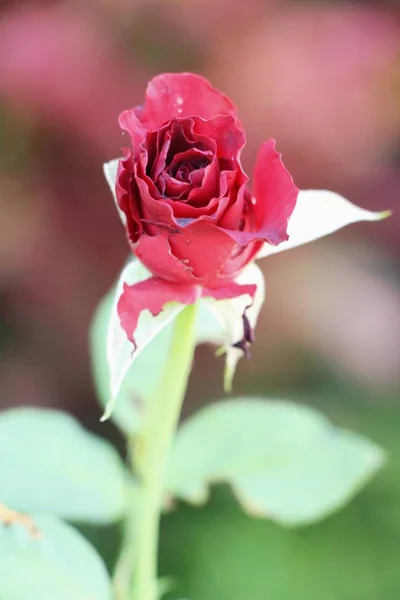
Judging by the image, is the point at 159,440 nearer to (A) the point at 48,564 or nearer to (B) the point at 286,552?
(A) the point at 48,564

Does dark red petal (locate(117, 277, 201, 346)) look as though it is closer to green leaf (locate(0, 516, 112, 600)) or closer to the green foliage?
green leaf (locate(0, 516, 112, 600))

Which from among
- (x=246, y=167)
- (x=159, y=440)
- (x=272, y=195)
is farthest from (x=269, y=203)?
(x=246, y=167)

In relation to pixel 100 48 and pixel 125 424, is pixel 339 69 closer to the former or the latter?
pixel 100 48

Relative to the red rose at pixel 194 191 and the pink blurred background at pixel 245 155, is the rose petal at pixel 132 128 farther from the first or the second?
the pink blurred background at pixel 245 155

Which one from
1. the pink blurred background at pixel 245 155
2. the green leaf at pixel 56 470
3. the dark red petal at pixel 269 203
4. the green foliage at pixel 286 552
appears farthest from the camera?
the pink blurred background at pixel 245 155

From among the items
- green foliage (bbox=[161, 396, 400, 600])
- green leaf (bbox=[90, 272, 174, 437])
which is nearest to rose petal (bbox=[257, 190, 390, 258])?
green leaf (bbox=[90, 272, 174, 437])

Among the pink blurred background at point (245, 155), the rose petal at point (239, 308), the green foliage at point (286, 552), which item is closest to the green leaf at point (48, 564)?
the rose petal at point (239, 308)
